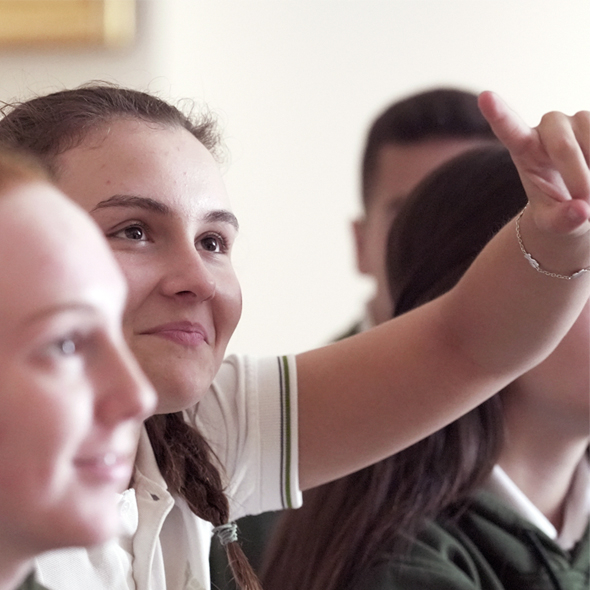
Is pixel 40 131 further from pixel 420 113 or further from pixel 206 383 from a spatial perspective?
pixel 420 113

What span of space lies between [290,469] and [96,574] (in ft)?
0.63

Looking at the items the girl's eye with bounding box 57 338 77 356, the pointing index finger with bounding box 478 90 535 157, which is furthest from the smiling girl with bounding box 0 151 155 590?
the pointing index finger with bounding box 478 90 535 157

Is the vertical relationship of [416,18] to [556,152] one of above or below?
above

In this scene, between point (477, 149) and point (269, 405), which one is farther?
point (477, 149)

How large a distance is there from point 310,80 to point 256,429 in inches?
15.7

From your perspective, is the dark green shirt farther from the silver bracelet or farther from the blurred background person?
the silver bracelet

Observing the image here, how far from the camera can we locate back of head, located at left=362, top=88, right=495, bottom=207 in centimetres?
81

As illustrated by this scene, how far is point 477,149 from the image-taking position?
0.68 meters

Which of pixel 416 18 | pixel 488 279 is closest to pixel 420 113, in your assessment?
pixel 416 18

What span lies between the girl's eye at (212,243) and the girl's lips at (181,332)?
1.8 inches

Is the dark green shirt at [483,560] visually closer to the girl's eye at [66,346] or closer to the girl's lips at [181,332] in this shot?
the girl's lips at [181,332]

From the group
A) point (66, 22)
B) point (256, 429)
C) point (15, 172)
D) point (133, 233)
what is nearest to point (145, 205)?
point (133, 233)

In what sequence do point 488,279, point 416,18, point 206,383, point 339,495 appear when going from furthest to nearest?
point 416,18, point 339,495, point 488,279, point 206,383

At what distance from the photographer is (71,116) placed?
37cm
